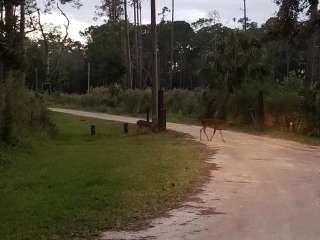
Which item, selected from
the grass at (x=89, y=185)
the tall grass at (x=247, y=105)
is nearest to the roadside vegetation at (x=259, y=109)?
the tall grass at (x=247, y=105)

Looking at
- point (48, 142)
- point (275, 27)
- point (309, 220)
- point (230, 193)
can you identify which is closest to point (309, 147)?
point (275, 27)

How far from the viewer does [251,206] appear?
11.0 meters

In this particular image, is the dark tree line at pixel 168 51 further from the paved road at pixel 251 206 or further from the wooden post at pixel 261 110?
the paved road at pixel 251 206

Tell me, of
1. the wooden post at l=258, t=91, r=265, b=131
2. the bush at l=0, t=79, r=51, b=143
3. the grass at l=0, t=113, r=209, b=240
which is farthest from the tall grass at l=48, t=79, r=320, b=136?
the bush at l=0, t=79, r=51, b=143

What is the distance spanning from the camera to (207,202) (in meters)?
11.5

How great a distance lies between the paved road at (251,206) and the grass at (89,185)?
545mm

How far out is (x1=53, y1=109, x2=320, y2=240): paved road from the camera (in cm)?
884

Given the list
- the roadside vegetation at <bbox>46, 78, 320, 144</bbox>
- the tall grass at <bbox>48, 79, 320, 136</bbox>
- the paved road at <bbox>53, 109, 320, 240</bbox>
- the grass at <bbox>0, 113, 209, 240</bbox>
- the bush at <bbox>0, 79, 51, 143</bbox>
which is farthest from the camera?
the tall grass at <bbox>48, 79, 320, 136</bbox>

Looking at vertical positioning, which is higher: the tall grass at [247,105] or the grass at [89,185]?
the tall grass at [247,105]

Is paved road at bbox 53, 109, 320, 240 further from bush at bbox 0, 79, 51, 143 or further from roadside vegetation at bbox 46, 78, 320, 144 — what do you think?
roadside vegetation at bbox 46, 78, 320, 144

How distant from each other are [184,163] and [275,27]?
1363 centimetres

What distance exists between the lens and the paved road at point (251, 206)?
8.84 meters

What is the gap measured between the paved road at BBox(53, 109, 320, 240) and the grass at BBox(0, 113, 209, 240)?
545 mm

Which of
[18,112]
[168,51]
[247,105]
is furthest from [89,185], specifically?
[168,51]
